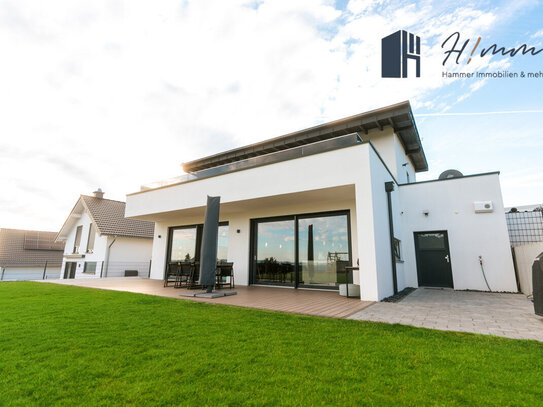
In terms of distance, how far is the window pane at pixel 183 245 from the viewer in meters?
11.5

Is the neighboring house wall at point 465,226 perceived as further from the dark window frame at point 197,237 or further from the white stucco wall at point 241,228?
the dark window frame at point 197,237

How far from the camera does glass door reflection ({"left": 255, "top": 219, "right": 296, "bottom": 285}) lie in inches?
344

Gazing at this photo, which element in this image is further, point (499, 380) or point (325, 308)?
point (325, 308)

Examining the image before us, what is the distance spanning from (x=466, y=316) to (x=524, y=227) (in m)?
6.24

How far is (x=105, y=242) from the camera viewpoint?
50.1 feet

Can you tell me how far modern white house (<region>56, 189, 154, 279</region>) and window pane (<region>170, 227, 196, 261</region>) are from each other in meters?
4.97

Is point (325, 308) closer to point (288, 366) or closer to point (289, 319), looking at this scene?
point (289, 319)

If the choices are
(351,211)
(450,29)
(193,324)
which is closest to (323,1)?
(450,29)

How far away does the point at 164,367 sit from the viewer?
2.20 m

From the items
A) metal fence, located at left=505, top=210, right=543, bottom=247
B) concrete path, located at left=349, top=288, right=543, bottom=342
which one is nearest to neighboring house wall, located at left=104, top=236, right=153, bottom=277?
concrete path, located at left=349, top=288, right=543, bottom=342

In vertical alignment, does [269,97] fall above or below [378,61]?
below

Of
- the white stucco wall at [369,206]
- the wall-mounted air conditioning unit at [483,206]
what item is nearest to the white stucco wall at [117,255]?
the white stucco wall at [369,206]

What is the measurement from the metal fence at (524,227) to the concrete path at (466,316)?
12.1 ft

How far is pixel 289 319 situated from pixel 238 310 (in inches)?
40.9
